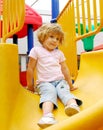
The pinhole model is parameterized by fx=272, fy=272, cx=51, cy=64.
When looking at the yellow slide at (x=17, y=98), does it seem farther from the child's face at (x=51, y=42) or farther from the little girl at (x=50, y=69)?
the child's face at (x=51, y=42)

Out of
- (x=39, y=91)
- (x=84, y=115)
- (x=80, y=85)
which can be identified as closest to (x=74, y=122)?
(x=84, y=115)

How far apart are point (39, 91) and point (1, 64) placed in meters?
0.24

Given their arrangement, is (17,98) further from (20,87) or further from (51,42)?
(51,42)

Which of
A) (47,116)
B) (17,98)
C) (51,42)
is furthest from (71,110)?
(51,42)

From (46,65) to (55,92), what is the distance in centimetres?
17

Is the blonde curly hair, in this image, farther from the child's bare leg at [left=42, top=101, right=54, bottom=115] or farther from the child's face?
the child's bare leg at [left=42, top=101, right=54, bottom=115]

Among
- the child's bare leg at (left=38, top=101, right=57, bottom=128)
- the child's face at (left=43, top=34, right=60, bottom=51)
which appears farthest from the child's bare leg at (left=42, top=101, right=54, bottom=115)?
the child's face at (left=43, top=34, right=60, bottom=51)

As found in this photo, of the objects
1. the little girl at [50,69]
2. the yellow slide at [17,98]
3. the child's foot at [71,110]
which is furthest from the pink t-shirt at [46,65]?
the child's foot at [71,110]

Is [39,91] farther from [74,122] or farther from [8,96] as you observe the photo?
[74,122]

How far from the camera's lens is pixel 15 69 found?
1.11 meters

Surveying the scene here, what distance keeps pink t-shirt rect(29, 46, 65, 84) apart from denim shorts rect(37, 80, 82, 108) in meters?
0.03

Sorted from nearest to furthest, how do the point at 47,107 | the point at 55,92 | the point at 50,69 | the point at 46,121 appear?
the point at 46,121
the point at 47,107
the point at 55,92
the point at 50,69

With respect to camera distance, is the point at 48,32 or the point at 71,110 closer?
the point at 71,110

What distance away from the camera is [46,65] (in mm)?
1265
